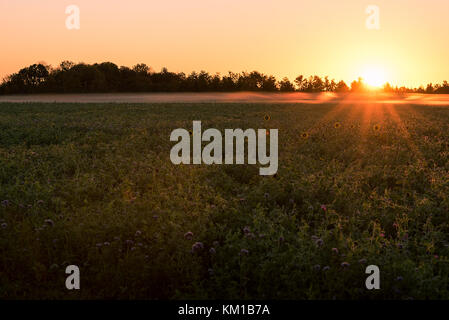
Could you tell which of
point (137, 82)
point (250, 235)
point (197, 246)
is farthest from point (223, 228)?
point (137, 82)

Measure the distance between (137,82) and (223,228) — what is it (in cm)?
4499

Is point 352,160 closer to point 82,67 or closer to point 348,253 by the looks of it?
point 348,253

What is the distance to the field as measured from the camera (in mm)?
4215

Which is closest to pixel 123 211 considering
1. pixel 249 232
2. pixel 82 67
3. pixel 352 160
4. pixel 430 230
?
pixel 249 232

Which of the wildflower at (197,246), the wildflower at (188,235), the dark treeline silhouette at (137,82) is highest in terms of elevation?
the dark treeline silhouette at (137,82)

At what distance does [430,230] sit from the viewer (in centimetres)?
525

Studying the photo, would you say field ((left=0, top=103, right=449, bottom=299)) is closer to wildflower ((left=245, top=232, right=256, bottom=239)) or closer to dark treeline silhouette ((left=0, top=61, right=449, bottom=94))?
wildflower ((left=245, top=232, right=256, bottom=239))

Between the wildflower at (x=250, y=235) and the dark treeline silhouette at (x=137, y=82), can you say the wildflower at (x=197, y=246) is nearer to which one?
the wildflower at (x=250, y=235)

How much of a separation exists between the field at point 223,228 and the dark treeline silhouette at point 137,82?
127 ft

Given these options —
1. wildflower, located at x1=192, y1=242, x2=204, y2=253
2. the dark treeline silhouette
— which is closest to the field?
wildflower, located at x1=192, y1=242, x2=204, y2=253

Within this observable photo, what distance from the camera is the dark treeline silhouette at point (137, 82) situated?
47.3 meters

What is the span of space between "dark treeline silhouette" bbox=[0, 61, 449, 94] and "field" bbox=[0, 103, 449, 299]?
38839 mm

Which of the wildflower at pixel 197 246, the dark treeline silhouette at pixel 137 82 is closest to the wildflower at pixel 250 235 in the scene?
the wildflower at pixel 197 246
